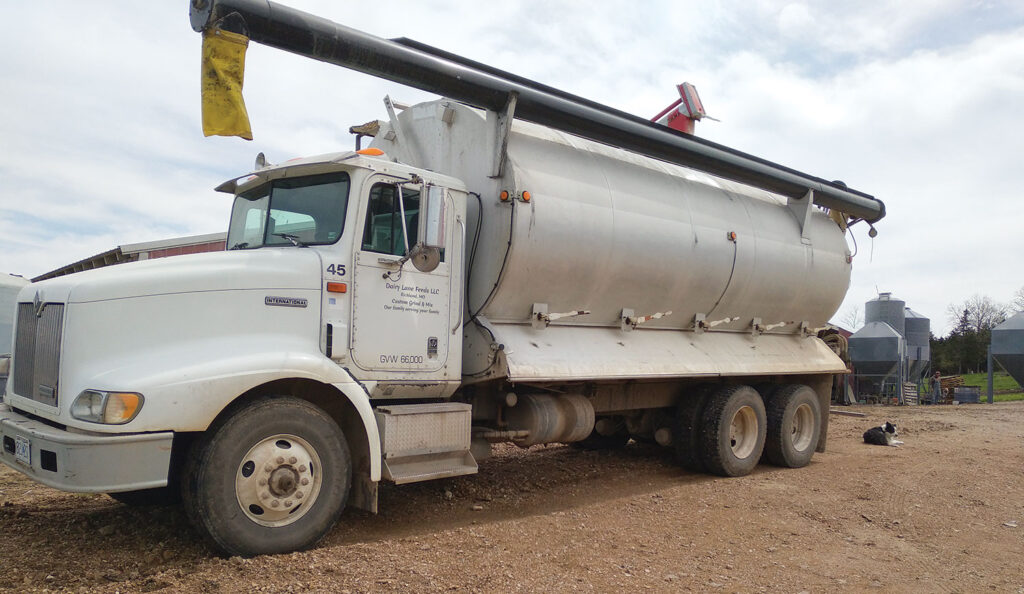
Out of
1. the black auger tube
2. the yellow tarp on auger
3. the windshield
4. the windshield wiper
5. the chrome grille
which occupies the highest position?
the black auger tube

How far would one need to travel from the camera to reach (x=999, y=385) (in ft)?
136

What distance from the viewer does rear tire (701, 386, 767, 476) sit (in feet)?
27.8

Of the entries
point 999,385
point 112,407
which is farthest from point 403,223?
point 999,385

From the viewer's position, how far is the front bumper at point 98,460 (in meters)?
4.21

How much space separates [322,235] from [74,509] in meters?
3.05

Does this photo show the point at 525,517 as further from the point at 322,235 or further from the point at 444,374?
the point at 322,235

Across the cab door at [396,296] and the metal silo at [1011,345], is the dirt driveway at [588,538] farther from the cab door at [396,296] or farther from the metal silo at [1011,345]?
the metal silo at [1011,345]

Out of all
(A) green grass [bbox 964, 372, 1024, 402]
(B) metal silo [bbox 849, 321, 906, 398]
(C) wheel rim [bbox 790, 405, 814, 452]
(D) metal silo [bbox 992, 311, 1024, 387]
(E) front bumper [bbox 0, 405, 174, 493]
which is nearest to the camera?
(E) front bumper [bbox 0, 405, 174, 493]

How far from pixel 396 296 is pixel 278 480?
1599mm

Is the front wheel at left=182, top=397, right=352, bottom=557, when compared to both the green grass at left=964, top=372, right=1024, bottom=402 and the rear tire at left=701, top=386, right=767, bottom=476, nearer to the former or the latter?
→ the rear tire at left=701, top=386, right=767, bottom=476

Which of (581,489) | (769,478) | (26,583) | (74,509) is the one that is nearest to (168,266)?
(26,583)

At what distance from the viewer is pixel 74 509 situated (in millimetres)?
5965

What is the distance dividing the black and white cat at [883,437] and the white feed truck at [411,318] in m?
3.44

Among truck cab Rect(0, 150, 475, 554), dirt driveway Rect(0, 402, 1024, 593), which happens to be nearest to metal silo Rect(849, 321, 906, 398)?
dirt driveway Rect(0, 402, 1024, 593)
